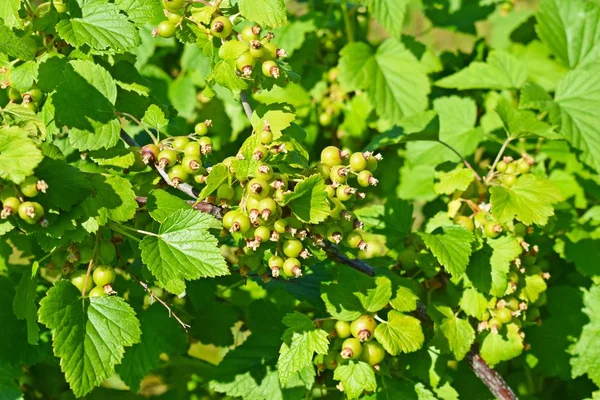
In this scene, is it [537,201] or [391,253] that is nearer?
[537,201]

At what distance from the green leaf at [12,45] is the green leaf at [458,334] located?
5.07ft

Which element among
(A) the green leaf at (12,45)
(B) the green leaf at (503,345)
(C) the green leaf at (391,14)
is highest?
(A) the green leaf at (12,45)

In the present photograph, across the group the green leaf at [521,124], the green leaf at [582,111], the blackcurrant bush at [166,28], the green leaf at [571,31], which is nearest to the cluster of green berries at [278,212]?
the blackcurrant bush at [166,28]

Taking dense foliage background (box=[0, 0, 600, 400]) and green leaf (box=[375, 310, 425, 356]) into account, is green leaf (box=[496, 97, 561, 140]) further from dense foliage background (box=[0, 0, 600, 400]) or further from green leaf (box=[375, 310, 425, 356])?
green leaf (box=[375, 310, 425, 356])

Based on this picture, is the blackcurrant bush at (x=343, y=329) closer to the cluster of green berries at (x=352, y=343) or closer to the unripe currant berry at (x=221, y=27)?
the cluster of green berries at (x=352, y=343)

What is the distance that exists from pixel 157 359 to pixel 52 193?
0.98 meters

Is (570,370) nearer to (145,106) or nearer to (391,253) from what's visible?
(391,253)

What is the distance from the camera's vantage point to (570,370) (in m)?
2.83

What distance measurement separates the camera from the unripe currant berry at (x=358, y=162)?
1860mm

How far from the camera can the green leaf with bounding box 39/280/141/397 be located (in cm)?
181

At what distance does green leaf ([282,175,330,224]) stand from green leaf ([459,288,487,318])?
2.97 ft

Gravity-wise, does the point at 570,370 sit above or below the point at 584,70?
below

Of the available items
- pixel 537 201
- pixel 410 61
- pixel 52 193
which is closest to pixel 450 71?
pixel 410 61

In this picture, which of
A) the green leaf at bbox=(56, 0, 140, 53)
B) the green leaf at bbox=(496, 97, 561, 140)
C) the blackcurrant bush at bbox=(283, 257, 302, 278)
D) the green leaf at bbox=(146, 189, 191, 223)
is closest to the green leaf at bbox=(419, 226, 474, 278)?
the blackcurrant bush at bbox=(283, 257, 302, 278)
